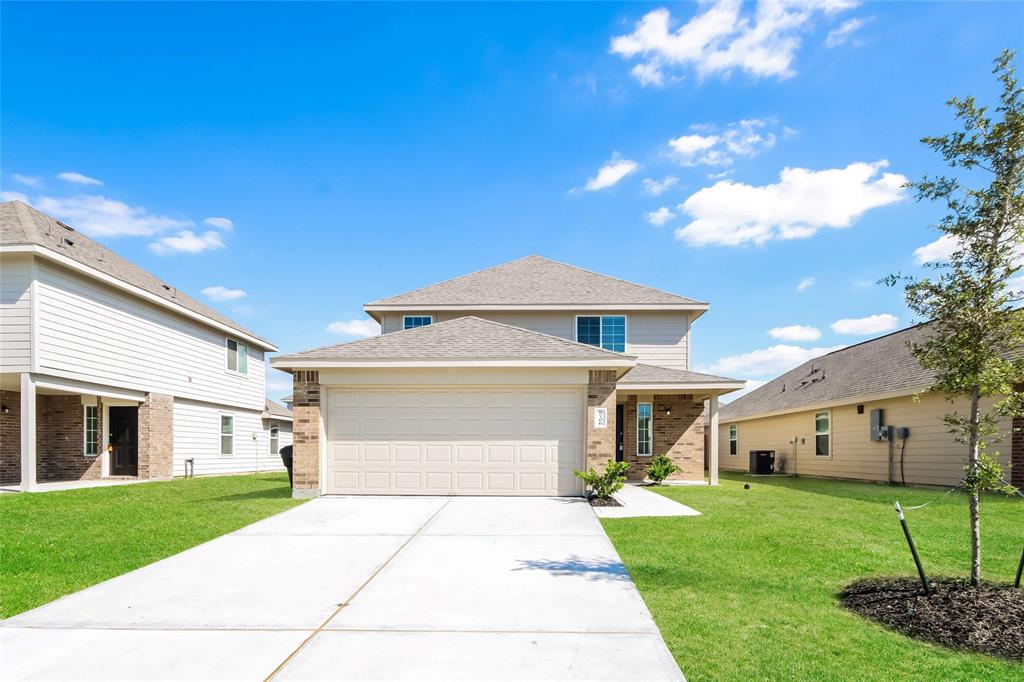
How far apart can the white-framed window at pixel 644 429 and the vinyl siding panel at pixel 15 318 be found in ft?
50.5

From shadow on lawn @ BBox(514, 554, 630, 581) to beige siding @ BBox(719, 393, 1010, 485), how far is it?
10.8m

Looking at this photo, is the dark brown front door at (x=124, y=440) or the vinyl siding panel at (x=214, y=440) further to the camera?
the vinyl siding panel at (x=214, y=440)

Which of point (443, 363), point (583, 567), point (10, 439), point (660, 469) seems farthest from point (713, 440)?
point (10, 439)

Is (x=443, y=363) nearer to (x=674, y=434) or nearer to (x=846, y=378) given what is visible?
(x=674, y=434)

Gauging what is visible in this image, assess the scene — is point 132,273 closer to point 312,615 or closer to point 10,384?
point 10,384

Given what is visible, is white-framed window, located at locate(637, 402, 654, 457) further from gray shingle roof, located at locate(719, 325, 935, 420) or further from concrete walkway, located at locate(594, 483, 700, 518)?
gray shingle roof, located at locate(719, 325, 935, 420)

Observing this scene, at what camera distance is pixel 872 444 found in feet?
57.7

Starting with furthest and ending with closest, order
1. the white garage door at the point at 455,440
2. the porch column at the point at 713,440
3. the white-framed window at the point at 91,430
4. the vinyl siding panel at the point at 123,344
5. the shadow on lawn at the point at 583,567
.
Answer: the white-framed window at the point at 91,430
the porch column at the point at 713,440
the vinyl siding panel at the point at 123,344
the white garage door at the point at 455,440
the shadow on lawn at the point at 583,567

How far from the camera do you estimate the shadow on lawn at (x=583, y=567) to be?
5824 millimetres

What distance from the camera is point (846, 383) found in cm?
1928

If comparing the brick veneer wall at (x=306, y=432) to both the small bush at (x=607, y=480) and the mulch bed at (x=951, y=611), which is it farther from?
the mulch bed at (x=951, y=611)

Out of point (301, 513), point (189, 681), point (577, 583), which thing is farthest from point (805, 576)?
point (301, 513)

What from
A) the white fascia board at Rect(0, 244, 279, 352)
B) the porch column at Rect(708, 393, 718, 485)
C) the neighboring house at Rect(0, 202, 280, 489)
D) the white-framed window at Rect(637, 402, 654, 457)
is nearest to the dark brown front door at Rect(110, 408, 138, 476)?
the neighboring house at Rect(0, 202, 280, 489)

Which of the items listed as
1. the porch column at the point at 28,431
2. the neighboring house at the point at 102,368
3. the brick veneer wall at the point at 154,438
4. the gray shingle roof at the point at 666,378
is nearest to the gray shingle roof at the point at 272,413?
the neighboring house at the point at 102,368
